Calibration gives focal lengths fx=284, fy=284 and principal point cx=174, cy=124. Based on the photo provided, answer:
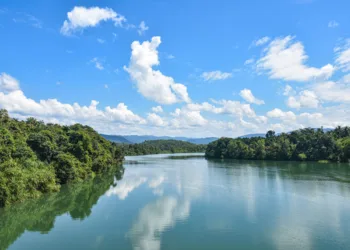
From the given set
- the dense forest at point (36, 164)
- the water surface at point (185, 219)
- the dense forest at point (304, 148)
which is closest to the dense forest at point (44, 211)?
the water surface at point (185, 219)

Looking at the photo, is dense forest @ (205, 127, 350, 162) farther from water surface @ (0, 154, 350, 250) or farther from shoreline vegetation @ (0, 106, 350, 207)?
water surface @ (0, 154, 350, 250)

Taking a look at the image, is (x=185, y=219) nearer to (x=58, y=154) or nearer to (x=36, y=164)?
(x=36, y=164)

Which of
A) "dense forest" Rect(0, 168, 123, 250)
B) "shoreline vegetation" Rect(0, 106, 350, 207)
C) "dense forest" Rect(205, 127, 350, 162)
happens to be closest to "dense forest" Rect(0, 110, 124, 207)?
"shoreline vegetation" Rect(0, 106, 350, 207)

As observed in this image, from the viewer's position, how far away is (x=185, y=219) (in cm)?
1933

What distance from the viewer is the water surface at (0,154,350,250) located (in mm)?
15086

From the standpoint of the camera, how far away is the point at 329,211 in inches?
825

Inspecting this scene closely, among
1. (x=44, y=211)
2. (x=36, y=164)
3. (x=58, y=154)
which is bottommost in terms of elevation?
(x=44, y=211)

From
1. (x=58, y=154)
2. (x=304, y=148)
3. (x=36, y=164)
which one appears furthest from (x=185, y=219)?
(x=304, y=148)

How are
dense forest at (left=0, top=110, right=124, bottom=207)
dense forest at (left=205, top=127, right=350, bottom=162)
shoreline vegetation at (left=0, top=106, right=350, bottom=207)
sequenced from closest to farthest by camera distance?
dense forest at (left=0, top=110, right=124, bottom=207), shoreline vegetation at (left=0, top=106, right=350, bottom=207), dense forest at (left=205, top=127, right=350, bottom=162)

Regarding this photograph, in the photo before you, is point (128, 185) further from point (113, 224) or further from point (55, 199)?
point (113, 224)

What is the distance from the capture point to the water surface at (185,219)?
49.5 feet

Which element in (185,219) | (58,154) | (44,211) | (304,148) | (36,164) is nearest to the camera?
(185,219)

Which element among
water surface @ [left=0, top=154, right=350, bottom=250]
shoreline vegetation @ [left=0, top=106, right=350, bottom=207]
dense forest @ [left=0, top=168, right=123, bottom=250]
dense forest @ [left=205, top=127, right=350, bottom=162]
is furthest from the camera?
dense forest @ [left=205, top=127, right=350, bottom=162]

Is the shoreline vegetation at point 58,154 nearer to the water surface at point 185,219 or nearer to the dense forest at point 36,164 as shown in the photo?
the dense forest at point 36,164
